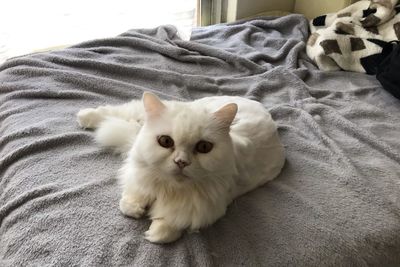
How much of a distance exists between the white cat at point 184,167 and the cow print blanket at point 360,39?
2.94 feet

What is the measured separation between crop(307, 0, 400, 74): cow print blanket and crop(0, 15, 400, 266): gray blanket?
57mm

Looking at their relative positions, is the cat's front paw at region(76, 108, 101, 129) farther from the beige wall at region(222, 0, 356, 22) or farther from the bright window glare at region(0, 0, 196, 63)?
the beige wall at region(222, 0, 356, 22)

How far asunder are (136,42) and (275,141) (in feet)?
3.05

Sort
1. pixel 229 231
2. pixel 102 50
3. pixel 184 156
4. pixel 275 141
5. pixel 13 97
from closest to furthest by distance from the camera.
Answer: pixel 184 156
pixel 229 231
pixel 275 141
pixel 13 97
pixel 102 50

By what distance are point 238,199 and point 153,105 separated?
1.25ft

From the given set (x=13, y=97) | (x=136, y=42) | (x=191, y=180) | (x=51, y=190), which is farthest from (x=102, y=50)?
(x=191, y=180)

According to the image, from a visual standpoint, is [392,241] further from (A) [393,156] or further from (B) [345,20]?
(B) [345,20]

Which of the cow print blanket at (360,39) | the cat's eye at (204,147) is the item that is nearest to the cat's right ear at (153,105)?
the cat's eye at (204,147)

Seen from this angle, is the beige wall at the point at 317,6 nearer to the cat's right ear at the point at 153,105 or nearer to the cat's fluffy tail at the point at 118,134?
the cat's fluffy tail at the point at 118,134

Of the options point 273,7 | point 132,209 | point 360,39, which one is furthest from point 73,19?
point 132,209

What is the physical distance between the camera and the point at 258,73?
1.73m

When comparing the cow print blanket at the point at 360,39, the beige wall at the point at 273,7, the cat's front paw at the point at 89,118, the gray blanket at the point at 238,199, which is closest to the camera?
the gray blanket at the point at 238,199

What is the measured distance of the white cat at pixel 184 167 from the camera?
0.81 meters

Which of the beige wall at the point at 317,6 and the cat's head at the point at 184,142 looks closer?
the cat's head at the point at 184,142
